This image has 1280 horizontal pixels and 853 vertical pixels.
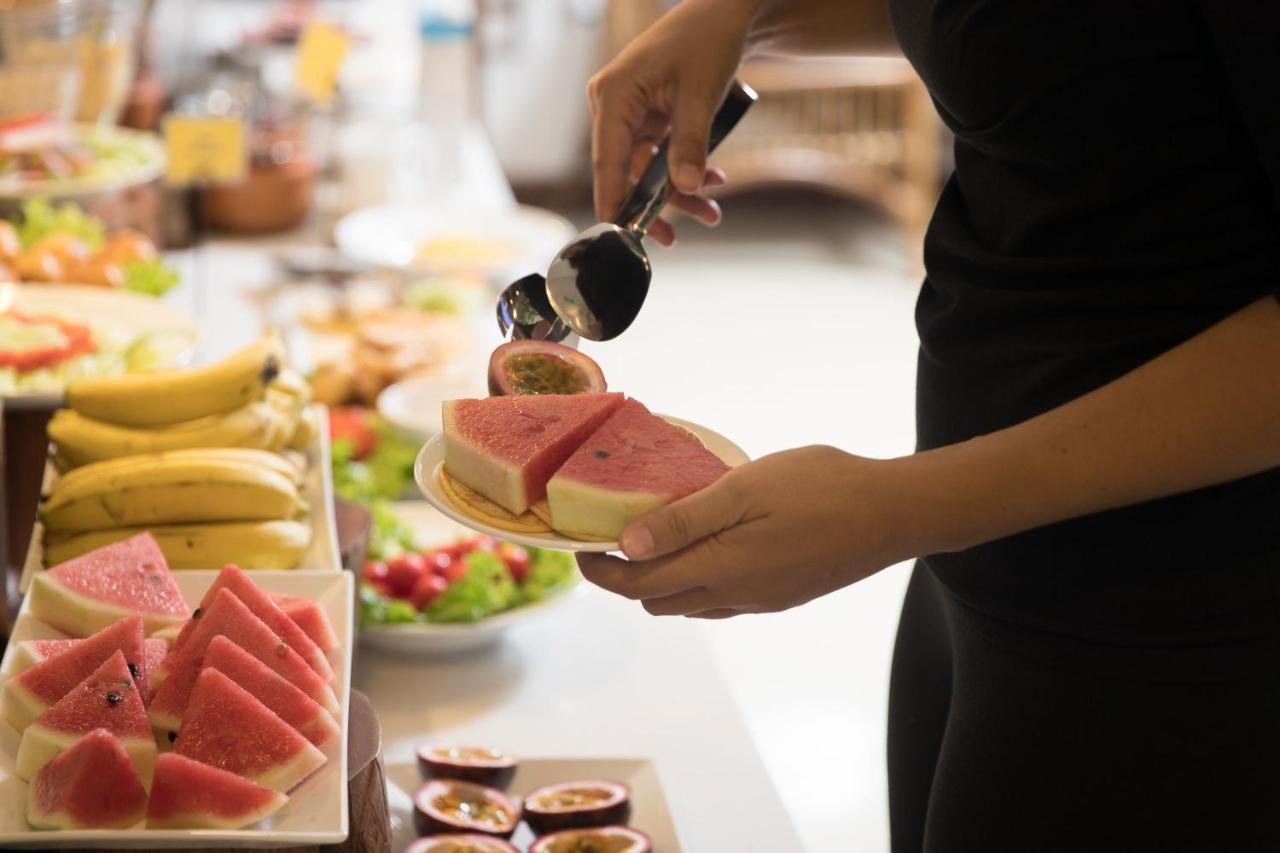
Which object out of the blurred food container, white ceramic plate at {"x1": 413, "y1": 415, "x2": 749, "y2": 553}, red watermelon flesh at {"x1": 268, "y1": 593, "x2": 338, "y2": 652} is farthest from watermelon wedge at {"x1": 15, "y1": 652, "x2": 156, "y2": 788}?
the blurred food container

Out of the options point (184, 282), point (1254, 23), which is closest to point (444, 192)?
point (184, 282)

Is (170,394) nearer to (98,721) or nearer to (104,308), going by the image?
(98,721)

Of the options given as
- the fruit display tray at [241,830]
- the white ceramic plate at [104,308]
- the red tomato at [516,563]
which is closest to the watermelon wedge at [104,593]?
the fruit display tray at [241,830]

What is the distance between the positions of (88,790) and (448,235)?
7.02ft

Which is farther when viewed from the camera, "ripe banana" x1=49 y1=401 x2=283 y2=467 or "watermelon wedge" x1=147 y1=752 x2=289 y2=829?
"ripe banana" x1=49 y1=401 x2=283 y2=467

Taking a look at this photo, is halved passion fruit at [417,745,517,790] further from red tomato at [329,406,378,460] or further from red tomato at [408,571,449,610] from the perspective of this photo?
red tomato at [329,406,378,460]

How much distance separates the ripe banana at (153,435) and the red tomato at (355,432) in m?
0.69

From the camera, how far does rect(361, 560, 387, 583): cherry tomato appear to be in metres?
1.80

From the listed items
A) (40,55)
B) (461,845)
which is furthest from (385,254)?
(461,845)

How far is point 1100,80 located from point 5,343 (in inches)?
61.8

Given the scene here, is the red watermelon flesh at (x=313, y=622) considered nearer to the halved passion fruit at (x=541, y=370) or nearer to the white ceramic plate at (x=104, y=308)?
the halved passion fruit at (x=541, y=370)

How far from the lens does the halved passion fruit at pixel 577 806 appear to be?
1357 millimetres

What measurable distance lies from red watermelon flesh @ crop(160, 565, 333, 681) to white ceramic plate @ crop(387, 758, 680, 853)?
0.29m

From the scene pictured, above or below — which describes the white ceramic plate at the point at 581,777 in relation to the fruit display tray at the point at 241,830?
below
